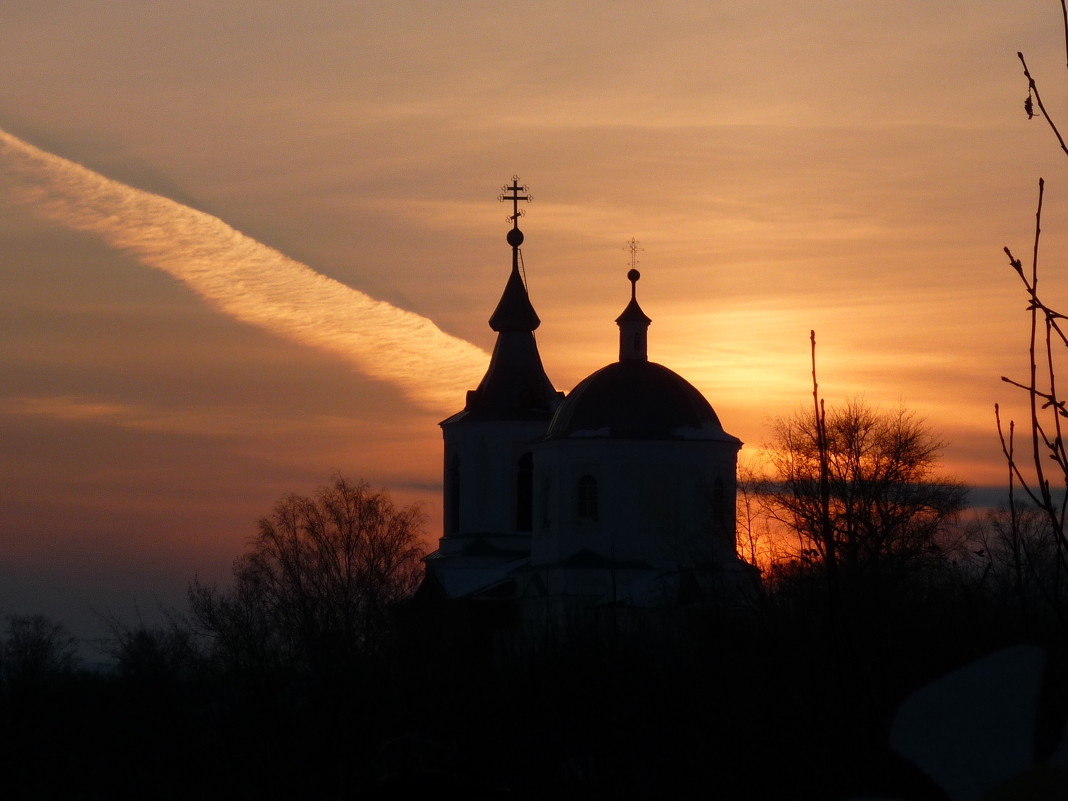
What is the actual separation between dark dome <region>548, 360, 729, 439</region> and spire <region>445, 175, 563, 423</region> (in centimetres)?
407

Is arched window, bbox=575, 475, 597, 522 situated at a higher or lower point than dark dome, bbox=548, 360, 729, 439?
lower

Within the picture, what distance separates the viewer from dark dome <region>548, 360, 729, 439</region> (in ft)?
127

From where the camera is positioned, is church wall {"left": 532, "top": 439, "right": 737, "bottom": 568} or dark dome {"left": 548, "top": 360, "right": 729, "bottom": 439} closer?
church wall {"left": 532, "top": 439, "right": 737, "bottom": 568}

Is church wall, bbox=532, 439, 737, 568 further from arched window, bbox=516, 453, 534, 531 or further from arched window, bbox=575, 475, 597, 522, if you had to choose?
arched window, bbox=516, 453, 534, 531

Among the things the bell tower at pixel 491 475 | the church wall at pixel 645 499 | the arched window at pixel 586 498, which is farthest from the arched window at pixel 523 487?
the arched window at pixel 586 498

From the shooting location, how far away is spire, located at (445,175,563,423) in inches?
1742

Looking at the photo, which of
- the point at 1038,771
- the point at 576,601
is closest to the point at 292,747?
the point at 576,601

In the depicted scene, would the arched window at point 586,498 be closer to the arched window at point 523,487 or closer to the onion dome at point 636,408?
the onion dome at point 636,408

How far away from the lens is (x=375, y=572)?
154 feet

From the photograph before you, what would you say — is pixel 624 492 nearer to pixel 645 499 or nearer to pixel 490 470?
pixel 645 499

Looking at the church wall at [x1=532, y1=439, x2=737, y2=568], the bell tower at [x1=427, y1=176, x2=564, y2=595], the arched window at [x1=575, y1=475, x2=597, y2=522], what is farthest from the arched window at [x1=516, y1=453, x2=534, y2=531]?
the arched window at [x1=575, y1=475, x2=597, y2=522]

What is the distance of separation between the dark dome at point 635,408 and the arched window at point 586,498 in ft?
4.38

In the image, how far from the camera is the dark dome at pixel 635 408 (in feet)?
127

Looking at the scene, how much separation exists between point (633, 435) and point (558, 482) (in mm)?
2558
